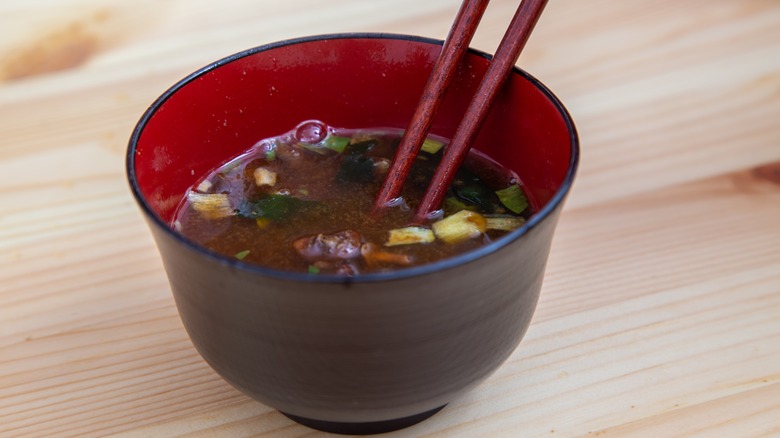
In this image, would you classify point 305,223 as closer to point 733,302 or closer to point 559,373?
point 559,373

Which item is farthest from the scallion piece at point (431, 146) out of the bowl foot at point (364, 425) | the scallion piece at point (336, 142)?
the bowl foot at point (364, 425)

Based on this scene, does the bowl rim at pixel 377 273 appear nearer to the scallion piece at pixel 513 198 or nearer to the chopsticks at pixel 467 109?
the chopsticks at pixel 467 109

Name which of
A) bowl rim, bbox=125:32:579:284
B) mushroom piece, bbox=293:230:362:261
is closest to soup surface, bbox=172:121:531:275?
mushroom piece, bbox=293:230:362:261

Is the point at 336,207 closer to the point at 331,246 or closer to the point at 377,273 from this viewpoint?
the point at 331,246

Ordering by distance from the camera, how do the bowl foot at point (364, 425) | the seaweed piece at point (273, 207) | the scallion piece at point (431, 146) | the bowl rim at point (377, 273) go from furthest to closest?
1. the scallion piece at point (431, 146)
2. the seaweed piece at point (273, 207)
3. the bowl foot at point (364, 425)
4. the bowl rim at point (377, 273)

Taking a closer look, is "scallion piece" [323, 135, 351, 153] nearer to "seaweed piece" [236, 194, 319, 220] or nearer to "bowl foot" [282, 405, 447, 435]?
"seaweed piece" [236, 194, 319, 220]

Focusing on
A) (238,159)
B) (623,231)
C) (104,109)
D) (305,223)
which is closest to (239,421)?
(305,223)

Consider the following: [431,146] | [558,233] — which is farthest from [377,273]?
[558,233]
